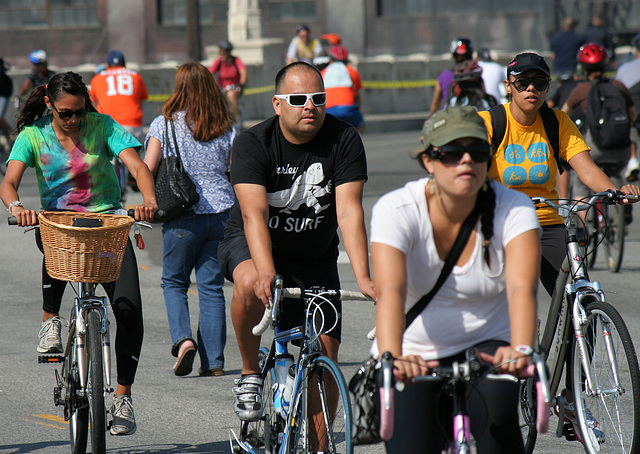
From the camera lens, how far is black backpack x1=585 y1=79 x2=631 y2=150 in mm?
9602

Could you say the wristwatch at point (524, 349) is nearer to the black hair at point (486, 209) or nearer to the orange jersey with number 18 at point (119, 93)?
the black hair at point (486, 209)

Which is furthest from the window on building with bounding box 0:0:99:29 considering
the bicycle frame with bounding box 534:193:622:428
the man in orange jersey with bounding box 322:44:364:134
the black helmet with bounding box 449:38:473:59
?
the bicycle frame with bounding box 534:193:622:428

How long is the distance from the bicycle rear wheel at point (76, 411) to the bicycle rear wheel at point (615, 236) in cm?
610

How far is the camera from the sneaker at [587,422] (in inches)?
192

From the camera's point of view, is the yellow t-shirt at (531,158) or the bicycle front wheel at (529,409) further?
the yellow t-shirt at (531,158)

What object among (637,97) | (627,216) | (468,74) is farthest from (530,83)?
(637,97)

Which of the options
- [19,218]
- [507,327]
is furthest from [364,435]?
[19,218]

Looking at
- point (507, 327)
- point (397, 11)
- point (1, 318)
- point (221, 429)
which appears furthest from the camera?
point (397, 11)

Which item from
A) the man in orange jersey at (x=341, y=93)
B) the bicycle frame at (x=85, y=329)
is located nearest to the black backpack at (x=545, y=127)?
the bicycle frame at (x=85, y=329)

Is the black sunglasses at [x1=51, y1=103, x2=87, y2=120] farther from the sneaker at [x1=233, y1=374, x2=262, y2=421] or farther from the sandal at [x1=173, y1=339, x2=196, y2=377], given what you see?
the sandal at [x1=173, y1=339, x2=196, y2=377]

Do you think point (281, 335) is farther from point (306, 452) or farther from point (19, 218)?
point (19, 218)

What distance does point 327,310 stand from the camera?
4.49 meters

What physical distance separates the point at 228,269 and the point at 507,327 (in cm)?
173

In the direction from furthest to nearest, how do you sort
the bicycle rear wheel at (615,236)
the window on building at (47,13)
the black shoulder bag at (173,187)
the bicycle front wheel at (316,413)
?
the window on building at (47,13) < the bicycle rear wheel at (615,236) < the black shoulder bag at (173,187) < the bicycle front wheel at (316,413)
